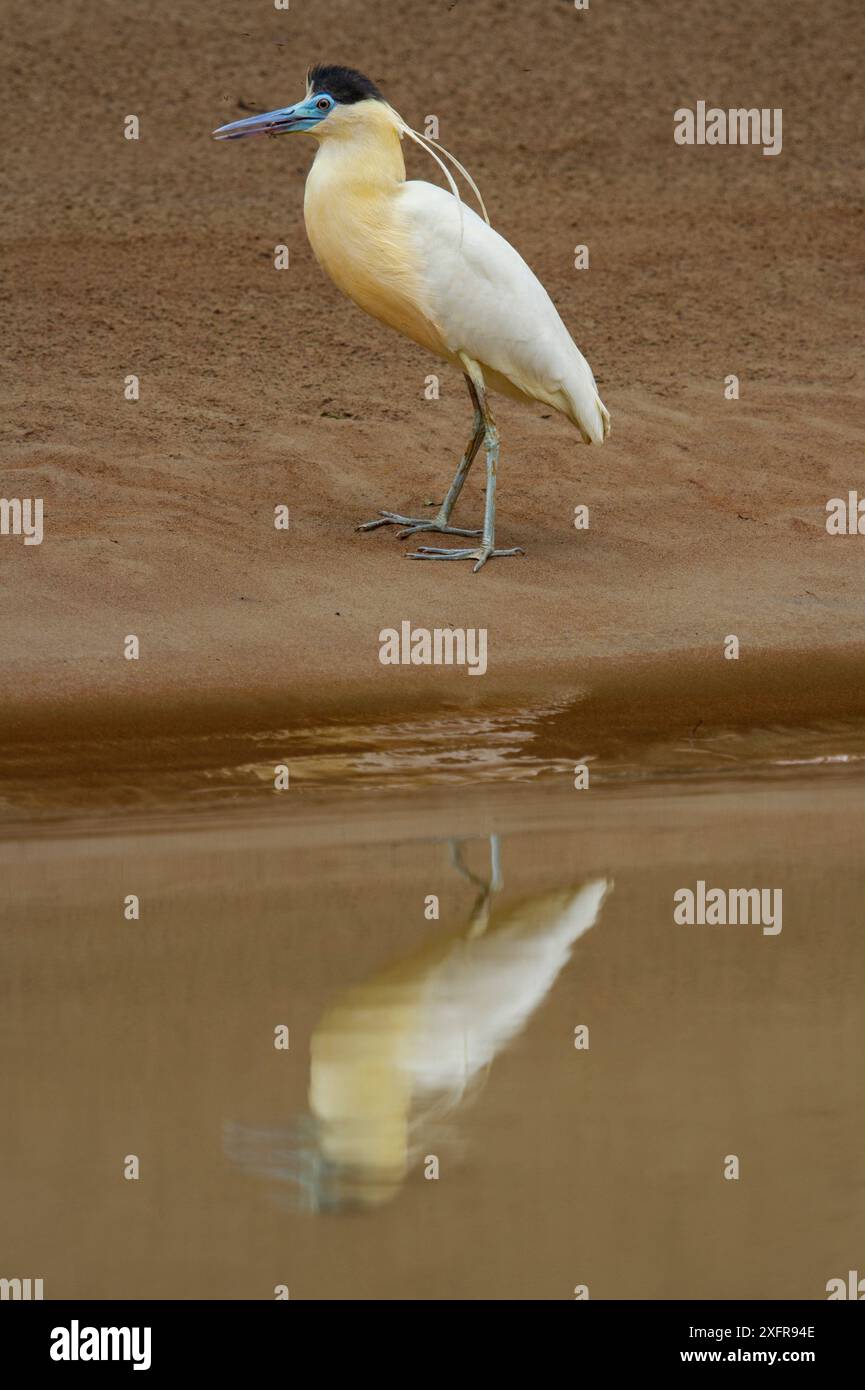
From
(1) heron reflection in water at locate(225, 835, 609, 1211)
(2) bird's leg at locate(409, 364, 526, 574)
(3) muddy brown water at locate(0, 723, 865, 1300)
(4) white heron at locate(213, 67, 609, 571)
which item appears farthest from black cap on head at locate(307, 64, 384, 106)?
(1) heron reflection in water at locate(225, 835, 609, 1211)

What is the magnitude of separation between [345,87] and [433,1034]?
495cm

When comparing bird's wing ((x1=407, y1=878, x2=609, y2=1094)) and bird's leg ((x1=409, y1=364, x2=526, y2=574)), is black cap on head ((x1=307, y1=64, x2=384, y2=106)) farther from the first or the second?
bird's wing ((x1=407, y1=878, x2=609, y2=1094))

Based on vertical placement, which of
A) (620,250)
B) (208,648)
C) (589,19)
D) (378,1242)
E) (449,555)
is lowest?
(378,1242)

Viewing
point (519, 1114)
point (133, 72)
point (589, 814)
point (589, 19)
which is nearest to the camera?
point (519, 1114)

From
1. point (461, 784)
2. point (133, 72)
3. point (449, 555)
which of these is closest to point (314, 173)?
point (449, 555)

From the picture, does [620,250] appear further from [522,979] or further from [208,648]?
[522,979]

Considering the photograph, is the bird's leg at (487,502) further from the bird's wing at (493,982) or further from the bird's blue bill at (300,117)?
the bird's wing at (493,982)

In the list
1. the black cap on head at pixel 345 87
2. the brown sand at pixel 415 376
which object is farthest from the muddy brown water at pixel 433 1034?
the black cap on head at pixel 345 87

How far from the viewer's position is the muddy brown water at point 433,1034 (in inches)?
137

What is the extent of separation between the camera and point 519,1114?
397 centimetres

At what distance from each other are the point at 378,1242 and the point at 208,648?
4515mm

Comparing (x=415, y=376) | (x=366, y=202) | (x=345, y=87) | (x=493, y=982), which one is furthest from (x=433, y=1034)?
(x=415, y=376)

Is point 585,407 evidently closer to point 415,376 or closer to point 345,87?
point 345,87

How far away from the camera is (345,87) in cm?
806
